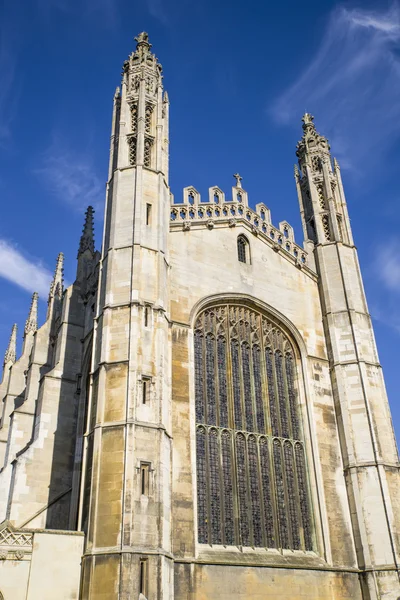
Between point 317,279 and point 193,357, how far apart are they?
24.8ft

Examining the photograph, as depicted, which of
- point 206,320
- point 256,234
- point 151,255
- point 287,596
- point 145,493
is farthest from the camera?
point 256,234

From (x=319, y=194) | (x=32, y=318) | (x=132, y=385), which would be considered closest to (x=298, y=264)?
(x=319, y=194)

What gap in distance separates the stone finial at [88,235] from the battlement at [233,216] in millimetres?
5493

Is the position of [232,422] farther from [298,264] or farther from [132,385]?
[298,264]

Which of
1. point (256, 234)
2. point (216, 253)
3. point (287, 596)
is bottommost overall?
point (287, 596)

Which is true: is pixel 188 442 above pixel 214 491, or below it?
above

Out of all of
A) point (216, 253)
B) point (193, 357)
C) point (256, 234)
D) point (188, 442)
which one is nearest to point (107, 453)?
point (188, 442)

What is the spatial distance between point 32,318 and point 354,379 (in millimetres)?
19574

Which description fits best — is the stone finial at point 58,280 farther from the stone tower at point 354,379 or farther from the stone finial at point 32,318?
the stone tower at point 354,379

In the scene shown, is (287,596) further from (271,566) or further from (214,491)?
(214,491)

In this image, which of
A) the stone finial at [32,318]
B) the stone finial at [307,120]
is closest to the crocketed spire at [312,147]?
the stone finial at [307,120]

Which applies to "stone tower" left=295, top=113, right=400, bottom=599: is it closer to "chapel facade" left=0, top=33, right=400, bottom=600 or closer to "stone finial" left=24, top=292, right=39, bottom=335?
"chapel facade" left=0, top=33, right=400, bottom=600

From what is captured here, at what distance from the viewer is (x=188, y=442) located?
57.5ft

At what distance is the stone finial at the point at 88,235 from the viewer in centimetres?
2606
